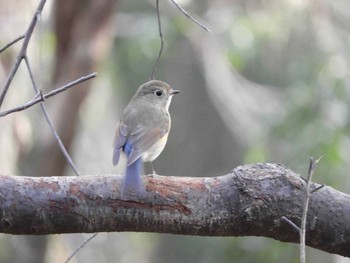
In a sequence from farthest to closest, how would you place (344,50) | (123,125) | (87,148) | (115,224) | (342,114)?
(87,148) → (344,50) → (342,114) → (123,125) → (115,224)

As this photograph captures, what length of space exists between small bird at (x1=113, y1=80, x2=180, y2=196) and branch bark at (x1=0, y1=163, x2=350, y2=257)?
0.47 meters

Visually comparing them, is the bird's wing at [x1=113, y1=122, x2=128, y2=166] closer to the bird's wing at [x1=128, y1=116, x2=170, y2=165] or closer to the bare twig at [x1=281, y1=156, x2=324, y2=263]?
Result: the bird's wing at [x1=128, y1=116, x2=170, y2=165]

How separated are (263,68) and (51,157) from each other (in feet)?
15.0

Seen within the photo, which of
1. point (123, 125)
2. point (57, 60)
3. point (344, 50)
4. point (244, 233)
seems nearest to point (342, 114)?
point (344, 50)

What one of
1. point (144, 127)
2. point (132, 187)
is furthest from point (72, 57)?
point (132, 187)

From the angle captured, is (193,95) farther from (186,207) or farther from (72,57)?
(186,207)

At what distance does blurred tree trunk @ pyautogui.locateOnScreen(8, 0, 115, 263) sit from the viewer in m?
6.63

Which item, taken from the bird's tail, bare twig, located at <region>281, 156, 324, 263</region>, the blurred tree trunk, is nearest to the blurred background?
the blurred tree trunk

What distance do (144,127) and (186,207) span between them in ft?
4.27

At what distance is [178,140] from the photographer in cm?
1130

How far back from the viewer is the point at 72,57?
21.9ft

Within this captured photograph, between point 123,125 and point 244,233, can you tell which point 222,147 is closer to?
point 123,125

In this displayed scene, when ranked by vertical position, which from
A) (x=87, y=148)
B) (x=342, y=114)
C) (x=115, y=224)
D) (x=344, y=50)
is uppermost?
(x=87, y=148)

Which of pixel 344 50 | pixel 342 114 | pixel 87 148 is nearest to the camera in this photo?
pixel 342 114
